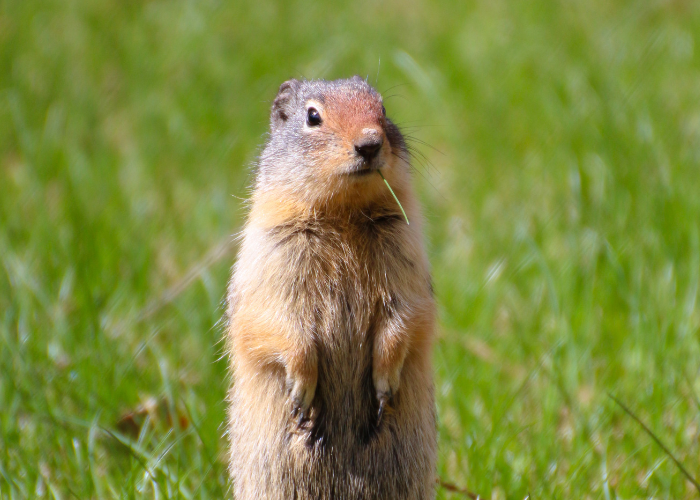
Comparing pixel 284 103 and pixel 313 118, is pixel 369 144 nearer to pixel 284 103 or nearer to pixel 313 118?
pixel 313 118

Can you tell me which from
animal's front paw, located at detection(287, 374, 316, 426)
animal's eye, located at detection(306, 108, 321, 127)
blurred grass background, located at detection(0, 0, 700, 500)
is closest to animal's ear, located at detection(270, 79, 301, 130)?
animal's eye, located at detection(306, 108, 321, 127)

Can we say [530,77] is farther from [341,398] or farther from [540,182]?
[341,398]

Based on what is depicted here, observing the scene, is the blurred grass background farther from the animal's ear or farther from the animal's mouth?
the animal's mouth

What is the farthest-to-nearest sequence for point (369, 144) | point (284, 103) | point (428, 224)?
point (428, 224), point (284, 103), point (369, 144)

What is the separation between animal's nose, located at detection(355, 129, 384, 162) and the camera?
3332 millimetres

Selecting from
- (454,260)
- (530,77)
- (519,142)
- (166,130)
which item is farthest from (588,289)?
(166,130)

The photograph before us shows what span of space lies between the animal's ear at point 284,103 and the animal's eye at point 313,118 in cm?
Answer: 34

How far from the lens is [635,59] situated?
28.1ft

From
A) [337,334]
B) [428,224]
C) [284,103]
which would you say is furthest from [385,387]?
[284,103]

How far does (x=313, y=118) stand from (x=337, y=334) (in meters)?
0.99

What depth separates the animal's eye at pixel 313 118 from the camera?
3697 millimetres

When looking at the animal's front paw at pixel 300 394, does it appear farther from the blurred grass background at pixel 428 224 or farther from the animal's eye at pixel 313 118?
the animal's eye at pixel 313 118

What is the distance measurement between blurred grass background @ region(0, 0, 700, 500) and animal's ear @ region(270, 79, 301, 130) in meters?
0.46

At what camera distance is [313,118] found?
3729 millimetres
